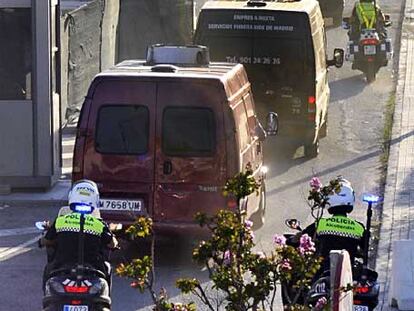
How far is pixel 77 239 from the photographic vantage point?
30.3 ft

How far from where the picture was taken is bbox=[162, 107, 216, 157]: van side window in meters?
12.2

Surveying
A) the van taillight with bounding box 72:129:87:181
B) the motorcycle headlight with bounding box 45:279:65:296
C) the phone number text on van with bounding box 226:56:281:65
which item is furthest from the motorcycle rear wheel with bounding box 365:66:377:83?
the motorcycle headlight with bounding box 45:279:65:296

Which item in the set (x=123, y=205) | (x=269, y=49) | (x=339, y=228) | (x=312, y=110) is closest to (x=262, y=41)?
(x=269, y=49)

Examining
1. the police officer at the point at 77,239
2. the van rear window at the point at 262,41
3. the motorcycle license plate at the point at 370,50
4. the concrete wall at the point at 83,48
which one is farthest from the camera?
the motorcycle license plate at the point at 370,50

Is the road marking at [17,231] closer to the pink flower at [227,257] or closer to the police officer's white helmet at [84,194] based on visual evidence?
the police officer's white helmet at [84,194]

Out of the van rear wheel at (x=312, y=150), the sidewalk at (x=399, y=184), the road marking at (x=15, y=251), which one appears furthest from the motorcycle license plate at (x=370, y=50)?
the road marking at (x=15, y=251)

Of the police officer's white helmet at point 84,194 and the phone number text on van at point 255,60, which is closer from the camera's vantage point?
the police officer's white helmet at point 84,194

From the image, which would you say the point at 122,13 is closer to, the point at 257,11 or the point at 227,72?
the point at 257,11

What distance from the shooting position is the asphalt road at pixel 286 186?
468 inches

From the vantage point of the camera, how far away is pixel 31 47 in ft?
51.2

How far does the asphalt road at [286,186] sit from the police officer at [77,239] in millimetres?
1970

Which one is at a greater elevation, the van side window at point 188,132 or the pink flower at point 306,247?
the pink flower at point 306,247

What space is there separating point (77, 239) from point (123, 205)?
9.99 feet

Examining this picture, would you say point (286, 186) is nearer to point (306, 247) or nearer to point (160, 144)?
point (160, 144)
